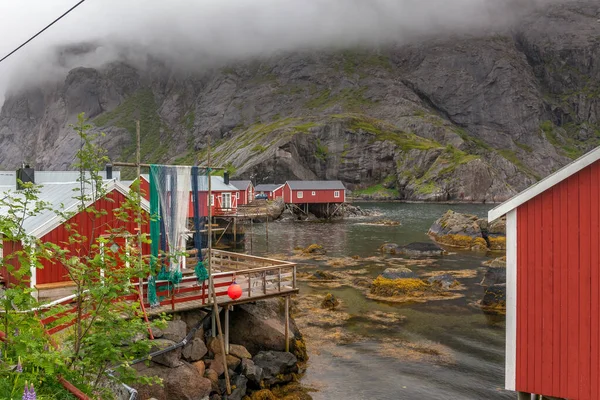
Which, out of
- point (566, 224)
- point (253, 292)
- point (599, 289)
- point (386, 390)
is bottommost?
point (386, 390)

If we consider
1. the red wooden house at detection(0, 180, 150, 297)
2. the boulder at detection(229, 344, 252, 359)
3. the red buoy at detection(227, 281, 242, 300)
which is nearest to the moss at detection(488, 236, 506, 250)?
the boulder at detection(229, 344, 252, 359)

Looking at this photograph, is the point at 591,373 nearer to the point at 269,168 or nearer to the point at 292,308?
the point at 292,308

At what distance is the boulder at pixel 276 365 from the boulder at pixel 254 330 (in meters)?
0.55

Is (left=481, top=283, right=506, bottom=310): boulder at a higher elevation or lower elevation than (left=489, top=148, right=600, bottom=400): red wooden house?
lower

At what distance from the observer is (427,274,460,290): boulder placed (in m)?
34.2

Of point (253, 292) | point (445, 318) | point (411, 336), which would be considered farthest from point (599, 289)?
point (445, 318)

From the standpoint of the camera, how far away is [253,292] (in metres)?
19.2

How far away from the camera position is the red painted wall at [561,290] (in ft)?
33.7

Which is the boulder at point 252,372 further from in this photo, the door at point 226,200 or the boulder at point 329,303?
the door at point 226,200

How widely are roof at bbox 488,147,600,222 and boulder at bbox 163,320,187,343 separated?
10.3m

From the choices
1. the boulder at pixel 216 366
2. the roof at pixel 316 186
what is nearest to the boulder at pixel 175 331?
the boulder at pixel 216 366

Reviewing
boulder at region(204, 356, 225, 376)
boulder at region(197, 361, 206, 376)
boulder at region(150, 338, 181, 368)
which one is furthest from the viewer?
boulder at region(204, 356, 225, 376)

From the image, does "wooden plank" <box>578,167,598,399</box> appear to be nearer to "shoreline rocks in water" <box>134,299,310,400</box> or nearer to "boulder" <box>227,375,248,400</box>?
"shoreline rocks in water" <box>134,299,310,400</box>

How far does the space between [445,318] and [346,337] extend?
6786 millimetres
